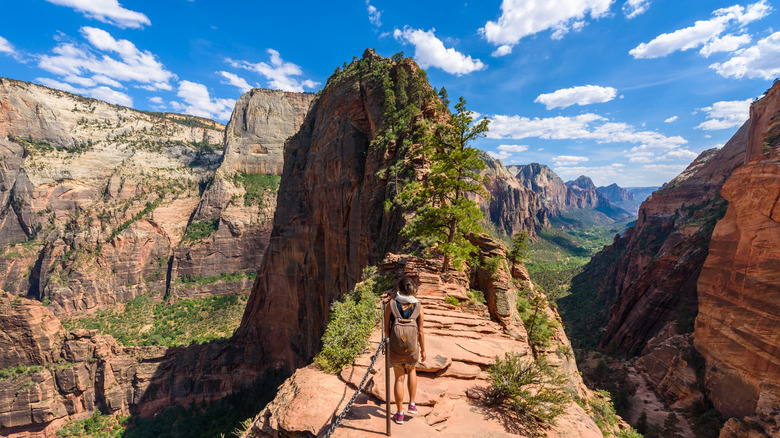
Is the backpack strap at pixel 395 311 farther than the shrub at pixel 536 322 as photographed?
No

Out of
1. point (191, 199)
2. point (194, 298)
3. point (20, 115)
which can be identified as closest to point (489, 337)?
point (194, 298)

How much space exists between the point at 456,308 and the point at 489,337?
80.3 inches

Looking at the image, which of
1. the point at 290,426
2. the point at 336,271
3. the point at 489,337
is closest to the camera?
the point at 290,426

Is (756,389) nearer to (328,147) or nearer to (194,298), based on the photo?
(328,147)

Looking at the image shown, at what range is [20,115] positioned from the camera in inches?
3337

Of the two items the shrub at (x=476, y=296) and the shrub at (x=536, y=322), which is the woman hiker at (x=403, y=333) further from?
the shrub at (x=536, y=322)

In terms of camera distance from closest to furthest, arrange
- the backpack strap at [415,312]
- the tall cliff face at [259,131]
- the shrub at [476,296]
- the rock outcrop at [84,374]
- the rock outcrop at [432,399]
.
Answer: the backpack strap at [415,312]
the rock outcrop at [432,399]
the shrub at [476,296]
the rock outcrop at [84,374]
the tall cliff face at [259,131]

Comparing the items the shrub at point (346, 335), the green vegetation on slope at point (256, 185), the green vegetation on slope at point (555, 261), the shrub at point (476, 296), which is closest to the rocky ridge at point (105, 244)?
the green vegetation on slope at point (256, 185)

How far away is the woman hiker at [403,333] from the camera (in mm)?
4969

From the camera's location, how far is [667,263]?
40.2 meters

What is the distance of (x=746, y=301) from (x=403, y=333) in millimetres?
30629

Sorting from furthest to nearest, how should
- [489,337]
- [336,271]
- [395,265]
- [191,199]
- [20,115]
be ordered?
[191,199], [20,115], [336,271], [395,265], [489,337]

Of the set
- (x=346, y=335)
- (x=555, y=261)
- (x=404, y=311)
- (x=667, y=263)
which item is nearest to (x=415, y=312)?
(x=404, y=311)

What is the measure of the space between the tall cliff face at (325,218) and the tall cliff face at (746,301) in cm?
2566
